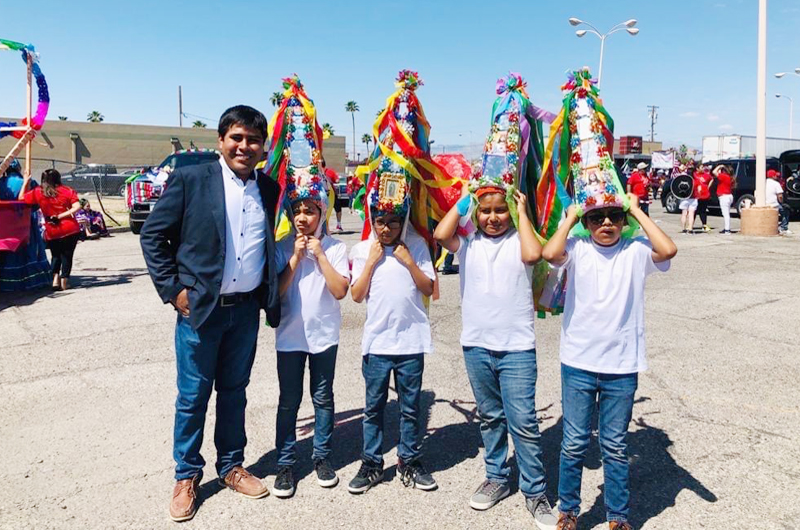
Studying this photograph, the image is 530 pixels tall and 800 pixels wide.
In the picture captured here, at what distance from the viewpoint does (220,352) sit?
10.9 feet

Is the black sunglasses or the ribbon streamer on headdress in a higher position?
the ribbon streamer on headdress

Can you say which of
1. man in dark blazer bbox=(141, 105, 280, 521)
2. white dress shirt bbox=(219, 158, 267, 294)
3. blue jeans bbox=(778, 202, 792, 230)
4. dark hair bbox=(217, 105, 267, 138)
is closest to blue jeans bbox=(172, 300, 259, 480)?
man in dark blazer bbox=(141, 105, 280, 521)

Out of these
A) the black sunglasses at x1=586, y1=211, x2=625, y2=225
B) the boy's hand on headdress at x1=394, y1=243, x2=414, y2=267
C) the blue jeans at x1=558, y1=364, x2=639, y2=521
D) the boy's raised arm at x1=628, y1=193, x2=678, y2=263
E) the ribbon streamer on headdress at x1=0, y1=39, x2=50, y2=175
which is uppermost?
the ribbon streamer on headdress at x1=0, y1=39, x2=50, y2=175

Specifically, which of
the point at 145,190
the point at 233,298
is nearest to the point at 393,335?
the point at 233,298

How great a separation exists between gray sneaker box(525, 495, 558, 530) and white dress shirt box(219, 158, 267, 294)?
1.80 meters

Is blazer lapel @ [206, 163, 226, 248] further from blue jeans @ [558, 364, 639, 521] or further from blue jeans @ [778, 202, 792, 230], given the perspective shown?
blue jeans @ [778, 202, 792, 230]

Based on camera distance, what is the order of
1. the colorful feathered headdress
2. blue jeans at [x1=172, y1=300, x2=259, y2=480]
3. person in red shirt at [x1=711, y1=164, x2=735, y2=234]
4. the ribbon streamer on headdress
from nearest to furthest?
the colorful feathered headdress < blue jeans at [x1=172, y1=300, x2=259, y2=480] < the ribbon streamer on headdress < person in red shirt at [x1=711, y1=164, x2=735, y2=234]

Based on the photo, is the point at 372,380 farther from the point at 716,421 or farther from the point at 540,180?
the point at 716,421

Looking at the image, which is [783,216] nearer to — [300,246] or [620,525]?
[620,525]

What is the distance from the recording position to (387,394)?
337 centimetres

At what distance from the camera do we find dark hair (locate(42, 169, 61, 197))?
8840mm

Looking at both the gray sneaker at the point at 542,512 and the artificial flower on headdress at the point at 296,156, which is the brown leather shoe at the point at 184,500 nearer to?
the artificial flower on headdress at the point at 296,156

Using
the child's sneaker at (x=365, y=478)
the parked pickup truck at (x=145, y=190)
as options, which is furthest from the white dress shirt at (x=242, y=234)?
the parked pickup truck at (x=145, y=190)

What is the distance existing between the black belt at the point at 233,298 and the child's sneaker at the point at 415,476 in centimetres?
125
